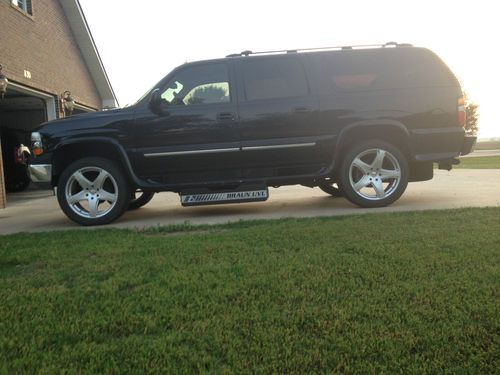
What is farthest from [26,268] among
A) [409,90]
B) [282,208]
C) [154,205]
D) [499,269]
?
[409,90]

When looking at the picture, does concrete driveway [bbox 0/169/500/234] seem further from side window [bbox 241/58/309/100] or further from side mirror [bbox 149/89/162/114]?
side window [bbox 241/58/309/100]

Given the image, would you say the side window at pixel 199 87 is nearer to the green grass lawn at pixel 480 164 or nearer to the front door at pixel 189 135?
the front door at pixel 189 135

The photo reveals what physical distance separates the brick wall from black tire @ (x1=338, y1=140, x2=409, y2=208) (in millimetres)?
7480

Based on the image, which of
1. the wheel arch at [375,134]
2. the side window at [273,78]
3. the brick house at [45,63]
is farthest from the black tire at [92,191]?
the brick house at [45,63]

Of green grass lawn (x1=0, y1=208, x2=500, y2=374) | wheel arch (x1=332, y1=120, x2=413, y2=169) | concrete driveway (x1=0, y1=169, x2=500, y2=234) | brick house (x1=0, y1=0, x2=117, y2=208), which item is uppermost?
brick house (x1=0, y1=0, x2=117, y2=208)

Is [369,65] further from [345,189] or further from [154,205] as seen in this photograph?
[154,205]

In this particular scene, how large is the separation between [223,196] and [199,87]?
4.99 feet

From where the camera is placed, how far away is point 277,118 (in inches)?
232

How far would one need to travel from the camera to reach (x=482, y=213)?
4.93 m

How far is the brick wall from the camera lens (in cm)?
957

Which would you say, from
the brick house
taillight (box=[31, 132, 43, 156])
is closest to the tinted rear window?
taillight (box=[31, 132, 43, 156])

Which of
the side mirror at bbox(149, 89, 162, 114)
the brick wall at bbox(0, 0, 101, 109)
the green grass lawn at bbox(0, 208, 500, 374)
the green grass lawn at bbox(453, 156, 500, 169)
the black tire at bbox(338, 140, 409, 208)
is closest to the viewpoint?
the green grass lawn at bbox(0, 208, 500, 374)

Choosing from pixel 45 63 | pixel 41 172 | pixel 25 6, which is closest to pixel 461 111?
pixel 41 172

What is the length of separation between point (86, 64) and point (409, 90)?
11.9 meters
